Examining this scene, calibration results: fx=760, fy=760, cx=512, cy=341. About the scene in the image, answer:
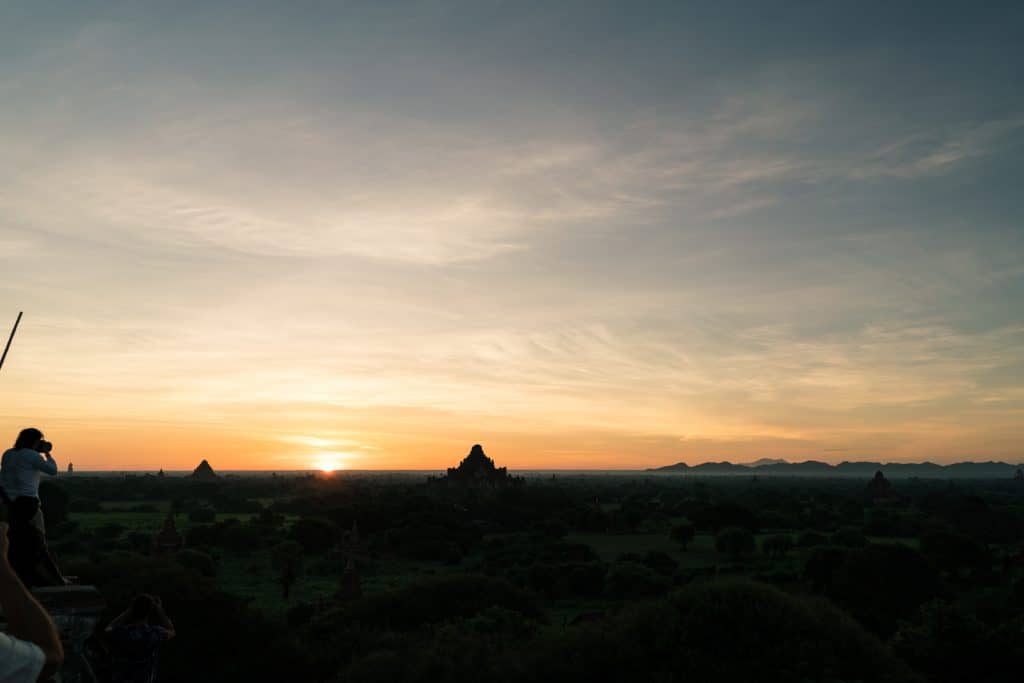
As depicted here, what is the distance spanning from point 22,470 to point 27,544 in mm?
1039

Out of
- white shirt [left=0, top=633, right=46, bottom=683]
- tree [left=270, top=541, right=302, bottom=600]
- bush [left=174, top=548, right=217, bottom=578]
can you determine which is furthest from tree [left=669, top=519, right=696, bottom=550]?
white shirt [left=0, top=633, right=46, bottom=683]

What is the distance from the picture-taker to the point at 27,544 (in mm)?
10414

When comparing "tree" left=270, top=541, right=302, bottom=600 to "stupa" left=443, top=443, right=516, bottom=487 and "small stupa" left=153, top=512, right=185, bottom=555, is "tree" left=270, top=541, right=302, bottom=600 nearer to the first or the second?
"small stupa" left=153, top=512, right=185, bottom=555

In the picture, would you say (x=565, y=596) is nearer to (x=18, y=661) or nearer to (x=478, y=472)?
(x=18, y=661)

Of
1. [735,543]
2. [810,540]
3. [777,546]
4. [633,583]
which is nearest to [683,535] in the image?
[735,543]

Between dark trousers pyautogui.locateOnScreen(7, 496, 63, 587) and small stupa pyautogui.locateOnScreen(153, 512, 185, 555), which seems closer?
dark trousers pyautogui.locateOnScreen(7, 496, 63, 587)

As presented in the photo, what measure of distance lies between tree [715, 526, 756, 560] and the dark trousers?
7026 centimetres

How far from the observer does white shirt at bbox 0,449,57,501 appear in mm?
10234

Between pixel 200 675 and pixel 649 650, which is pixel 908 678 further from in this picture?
pixel 200 675

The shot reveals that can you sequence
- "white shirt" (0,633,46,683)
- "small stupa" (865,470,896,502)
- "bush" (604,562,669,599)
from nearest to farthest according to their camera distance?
"white shirt" (0,633,46,683) < "bush" (604,562,669,599) < "small stupa" (865,470,896,502)

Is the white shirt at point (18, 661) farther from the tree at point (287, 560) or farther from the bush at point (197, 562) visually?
the bush at point (197, 562)

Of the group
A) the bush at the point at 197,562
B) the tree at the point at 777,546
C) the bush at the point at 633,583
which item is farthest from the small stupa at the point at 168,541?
the tree at the point at 777,546

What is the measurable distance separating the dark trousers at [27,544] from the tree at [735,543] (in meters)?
70.3

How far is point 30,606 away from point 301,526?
273ft
